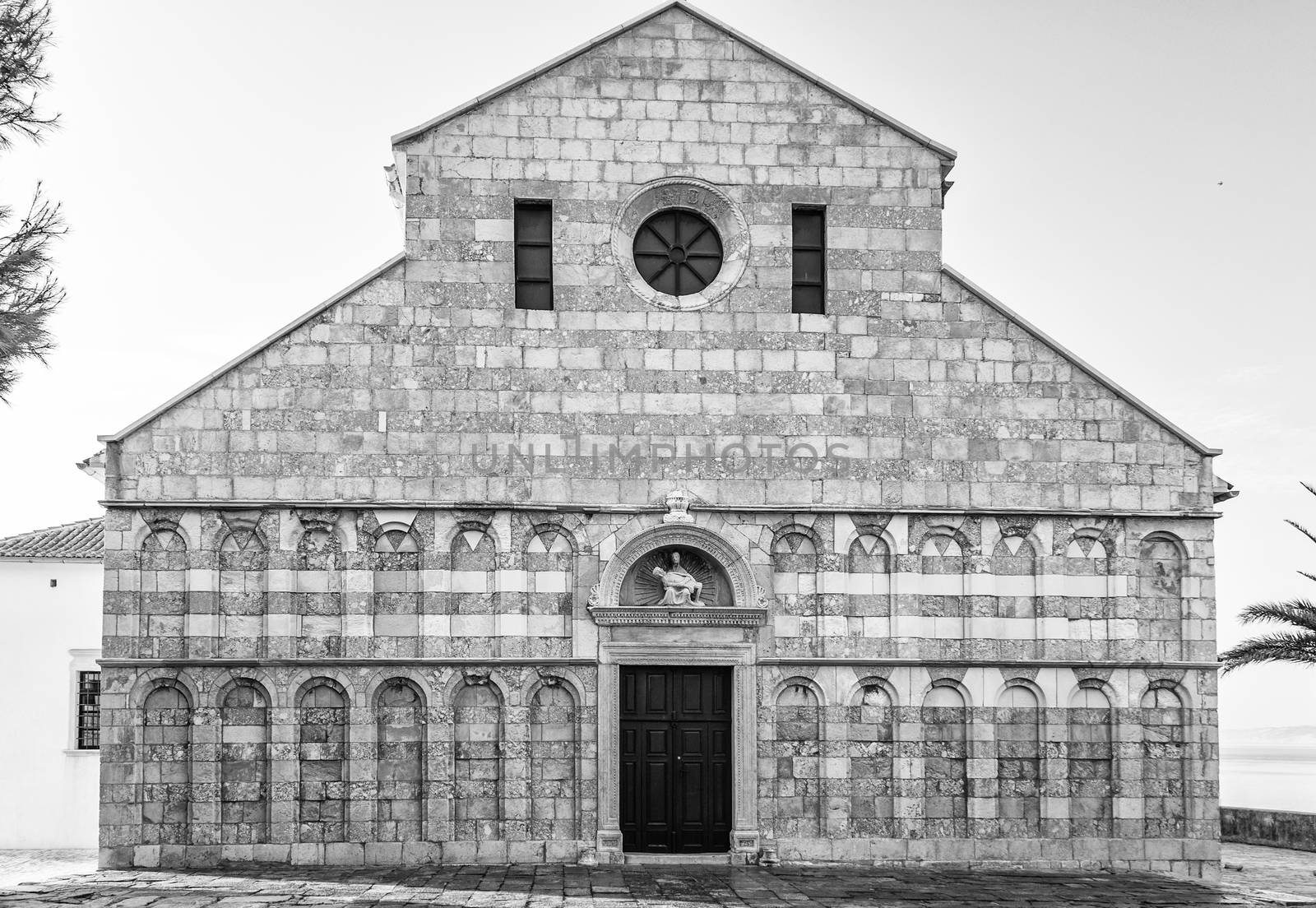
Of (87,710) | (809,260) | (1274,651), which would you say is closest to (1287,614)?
(1274,651)

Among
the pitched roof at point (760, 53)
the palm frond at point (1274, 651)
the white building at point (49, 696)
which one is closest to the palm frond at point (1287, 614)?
the palm frond at point (1274, 651)

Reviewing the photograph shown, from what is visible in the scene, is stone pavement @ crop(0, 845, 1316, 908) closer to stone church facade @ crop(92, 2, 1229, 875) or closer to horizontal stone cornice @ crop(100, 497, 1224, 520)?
stone church facade @ crop(92, 2, 1229, 875)

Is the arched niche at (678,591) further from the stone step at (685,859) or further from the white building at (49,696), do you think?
the white building at (49,696)

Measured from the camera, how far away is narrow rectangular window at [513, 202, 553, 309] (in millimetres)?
16844

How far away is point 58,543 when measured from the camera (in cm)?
2809

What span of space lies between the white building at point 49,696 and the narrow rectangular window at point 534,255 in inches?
550

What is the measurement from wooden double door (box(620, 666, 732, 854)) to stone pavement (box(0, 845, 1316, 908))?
458 millimetres

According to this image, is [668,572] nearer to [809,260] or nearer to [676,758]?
[676,758]

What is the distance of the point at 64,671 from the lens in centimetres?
2686

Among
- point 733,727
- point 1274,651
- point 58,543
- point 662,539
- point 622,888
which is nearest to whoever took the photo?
point 622,888

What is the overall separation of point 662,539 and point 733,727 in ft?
7.45

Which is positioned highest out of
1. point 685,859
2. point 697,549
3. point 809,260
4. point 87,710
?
point 809,260

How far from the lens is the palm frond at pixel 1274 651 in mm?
19938

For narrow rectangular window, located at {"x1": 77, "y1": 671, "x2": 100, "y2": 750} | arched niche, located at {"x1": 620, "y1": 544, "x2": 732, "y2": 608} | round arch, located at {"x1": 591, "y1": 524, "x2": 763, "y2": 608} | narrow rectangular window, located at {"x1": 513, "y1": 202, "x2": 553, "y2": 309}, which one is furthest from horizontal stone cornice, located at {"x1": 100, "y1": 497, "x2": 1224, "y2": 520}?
narrow rectangular window, located at {"x1": 77, "y1": 671, "x2": 100, "y2": 750}
